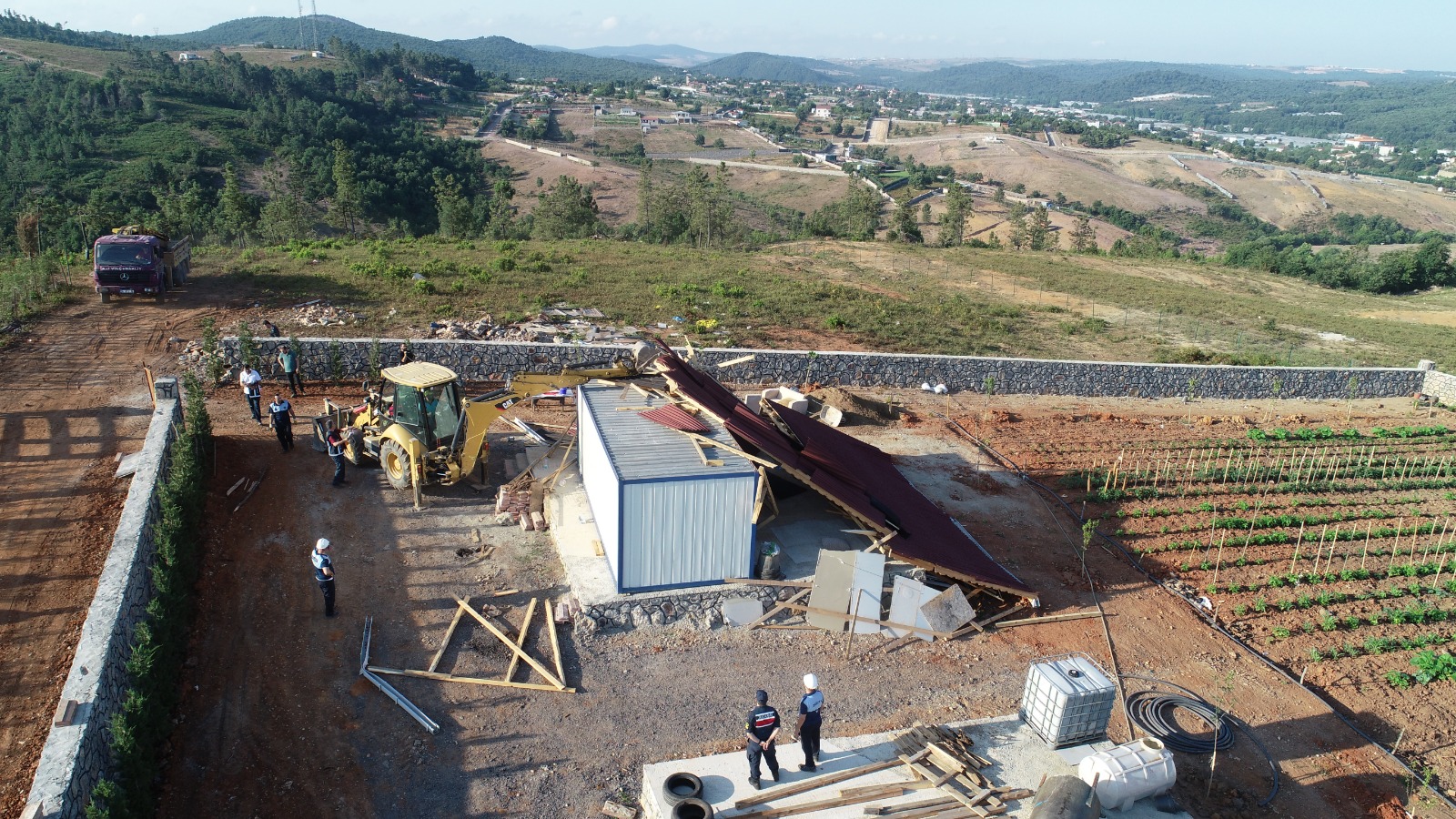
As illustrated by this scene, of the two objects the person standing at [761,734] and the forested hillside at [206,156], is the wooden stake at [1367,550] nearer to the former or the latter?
the person standing at [761,734]

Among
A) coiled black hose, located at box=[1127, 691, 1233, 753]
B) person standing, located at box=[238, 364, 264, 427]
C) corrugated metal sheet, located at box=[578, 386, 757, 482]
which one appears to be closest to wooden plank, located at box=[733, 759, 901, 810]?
coiled black hose, located at box=[1127, 691, 1233, 753]

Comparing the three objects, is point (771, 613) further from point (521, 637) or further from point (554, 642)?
point (521, 637)

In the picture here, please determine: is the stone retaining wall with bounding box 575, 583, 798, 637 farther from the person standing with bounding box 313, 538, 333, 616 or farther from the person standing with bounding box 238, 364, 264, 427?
the person standing with bounding box 238, 364, 264, 427

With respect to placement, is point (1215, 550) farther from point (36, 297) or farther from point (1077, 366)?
point (36, 297)

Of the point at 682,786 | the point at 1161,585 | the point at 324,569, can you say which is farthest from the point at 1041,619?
the point at 324,569

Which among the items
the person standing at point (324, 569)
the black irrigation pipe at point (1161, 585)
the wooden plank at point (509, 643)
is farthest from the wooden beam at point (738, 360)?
the person standing at point (324, 569)

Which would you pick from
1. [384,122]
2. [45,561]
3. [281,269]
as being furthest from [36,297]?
[384,122]
